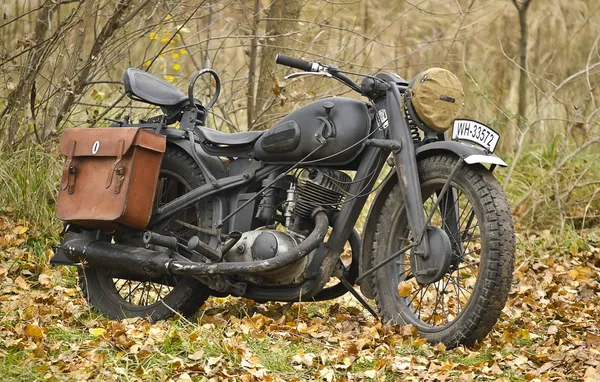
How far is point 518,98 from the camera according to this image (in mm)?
9766

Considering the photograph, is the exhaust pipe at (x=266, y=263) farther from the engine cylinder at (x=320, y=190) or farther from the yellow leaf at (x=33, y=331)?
the yellow leaf at (x=33, y=331)

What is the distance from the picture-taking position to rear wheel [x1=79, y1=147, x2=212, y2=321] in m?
5.39

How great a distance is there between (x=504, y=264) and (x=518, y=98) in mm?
5598

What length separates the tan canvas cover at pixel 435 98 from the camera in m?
4.77

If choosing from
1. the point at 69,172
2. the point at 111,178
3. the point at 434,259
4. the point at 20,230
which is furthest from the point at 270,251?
the point at 20,230

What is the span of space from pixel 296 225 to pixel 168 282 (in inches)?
33.3

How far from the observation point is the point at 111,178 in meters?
5.34

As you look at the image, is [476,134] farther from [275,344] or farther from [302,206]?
[275,344]

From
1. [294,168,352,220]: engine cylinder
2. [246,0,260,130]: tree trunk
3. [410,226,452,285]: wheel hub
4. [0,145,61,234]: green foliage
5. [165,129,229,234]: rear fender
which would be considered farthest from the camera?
[246,0,260,130]: tree trunk

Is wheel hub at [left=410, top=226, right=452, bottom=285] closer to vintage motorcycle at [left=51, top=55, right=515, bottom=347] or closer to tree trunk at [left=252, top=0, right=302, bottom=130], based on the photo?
vintage motorcycle at [left=51, top=55, right=515, bottom=347]

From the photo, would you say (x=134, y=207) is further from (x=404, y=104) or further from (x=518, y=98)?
(x=518, y=98)

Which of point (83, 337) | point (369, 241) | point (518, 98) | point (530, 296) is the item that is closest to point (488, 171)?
point (369, 241)

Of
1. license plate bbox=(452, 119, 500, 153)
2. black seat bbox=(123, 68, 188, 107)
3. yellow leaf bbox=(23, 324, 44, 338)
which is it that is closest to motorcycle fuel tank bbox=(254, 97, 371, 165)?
license plate bbox=(452, 119, 500, 153)

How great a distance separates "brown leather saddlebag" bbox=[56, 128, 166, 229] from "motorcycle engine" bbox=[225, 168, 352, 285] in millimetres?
570
